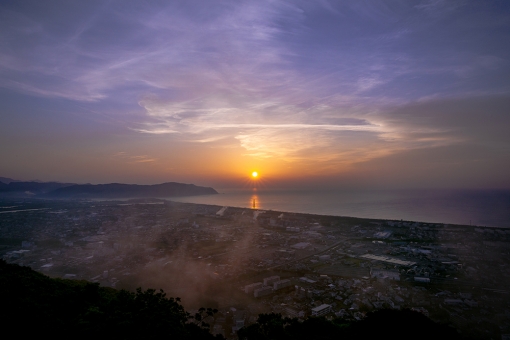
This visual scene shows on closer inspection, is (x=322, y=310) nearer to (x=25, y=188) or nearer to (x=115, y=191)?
(x=115, y=191)

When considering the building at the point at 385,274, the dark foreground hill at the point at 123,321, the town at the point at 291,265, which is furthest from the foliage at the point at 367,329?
the building at the point at 385,274

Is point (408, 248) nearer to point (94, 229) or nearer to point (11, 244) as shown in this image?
point (94, 229)

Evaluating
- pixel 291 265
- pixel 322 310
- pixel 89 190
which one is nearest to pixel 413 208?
pixel 291 265

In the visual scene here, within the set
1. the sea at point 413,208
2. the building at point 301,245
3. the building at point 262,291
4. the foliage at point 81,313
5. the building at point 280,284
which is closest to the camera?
Result: the foliage at point 81,313

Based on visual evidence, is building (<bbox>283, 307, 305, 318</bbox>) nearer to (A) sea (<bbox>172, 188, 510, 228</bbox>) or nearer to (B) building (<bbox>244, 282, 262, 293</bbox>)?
(B) building (<bbox>244, 282, 262, 293</bbox>)

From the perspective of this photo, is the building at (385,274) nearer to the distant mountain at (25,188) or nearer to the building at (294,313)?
the building at (294,313)

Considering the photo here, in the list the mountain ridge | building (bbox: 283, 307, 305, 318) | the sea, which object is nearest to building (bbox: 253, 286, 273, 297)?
building (bbox: 283, 307, 305, 318)

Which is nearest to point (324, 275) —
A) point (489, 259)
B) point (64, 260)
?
point (489, 259)
